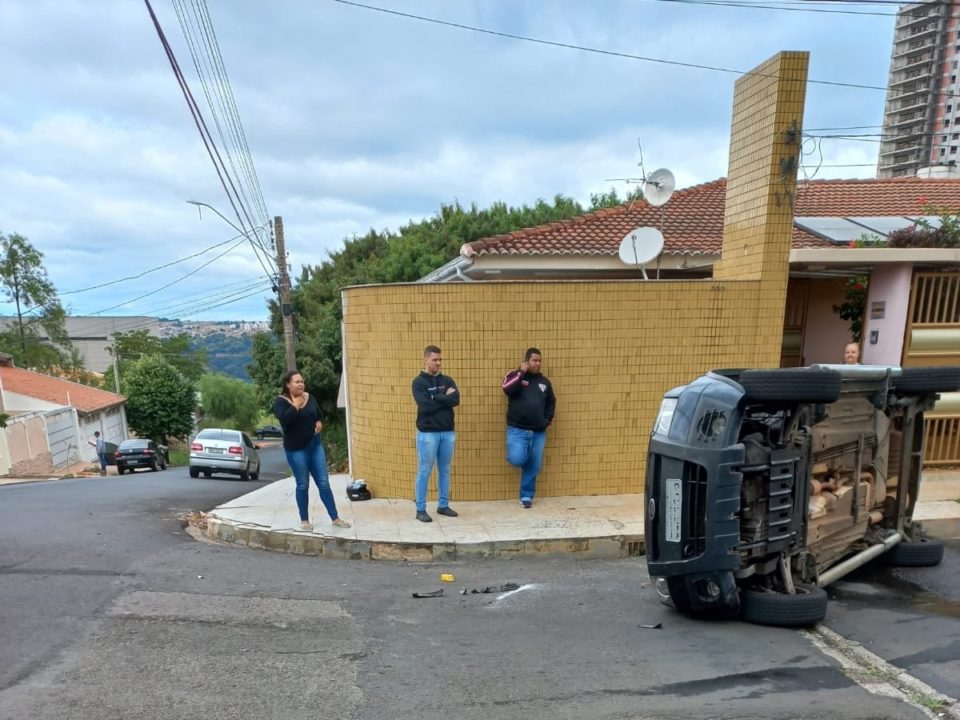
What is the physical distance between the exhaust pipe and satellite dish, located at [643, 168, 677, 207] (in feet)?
21.8

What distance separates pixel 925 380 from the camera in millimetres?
4184

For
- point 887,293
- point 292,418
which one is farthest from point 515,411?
point 887,293

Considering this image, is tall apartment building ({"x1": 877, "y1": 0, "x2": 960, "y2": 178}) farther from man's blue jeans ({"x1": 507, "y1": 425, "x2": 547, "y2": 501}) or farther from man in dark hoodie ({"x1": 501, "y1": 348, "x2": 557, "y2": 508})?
man's blue jeans ({"x1": 507, "y1": 425, "x2": 547, "y2": 501})

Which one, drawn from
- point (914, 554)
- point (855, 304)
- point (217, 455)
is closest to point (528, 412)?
point (914, 554)

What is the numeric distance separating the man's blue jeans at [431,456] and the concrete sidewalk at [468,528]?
34cm

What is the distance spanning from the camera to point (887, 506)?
14.9ft

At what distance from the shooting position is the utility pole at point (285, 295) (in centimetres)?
1616

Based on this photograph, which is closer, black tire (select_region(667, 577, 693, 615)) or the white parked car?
black tire (select_region(667, 577, 693, 615))

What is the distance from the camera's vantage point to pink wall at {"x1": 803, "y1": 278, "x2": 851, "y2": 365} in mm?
9154

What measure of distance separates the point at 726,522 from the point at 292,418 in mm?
3825

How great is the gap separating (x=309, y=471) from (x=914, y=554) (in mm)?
5234

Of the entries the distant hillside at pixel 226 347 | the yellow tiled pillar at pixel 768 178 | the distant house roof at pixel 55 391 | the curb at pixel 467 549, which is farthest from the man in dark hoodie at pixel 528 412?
the distant hillside at pixel 226 347

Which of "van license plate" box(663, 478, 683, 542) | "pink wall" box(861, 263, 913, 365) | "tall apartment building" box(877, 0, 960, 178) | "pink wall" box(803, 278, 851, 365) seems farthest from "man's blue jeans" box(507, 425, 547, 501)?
"tall apartment building" box(877, 0, 960, 178)

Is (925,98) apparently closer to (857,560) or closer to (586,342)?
(586,342)
